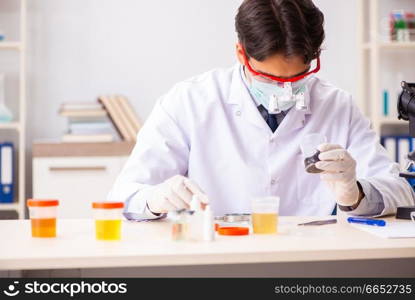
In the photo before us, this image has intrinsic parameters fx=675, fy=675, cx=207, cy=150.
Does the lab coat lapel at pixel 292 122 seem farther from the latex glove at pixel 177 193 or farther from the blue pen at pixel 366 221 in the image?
the latex glove at pixel 177 193

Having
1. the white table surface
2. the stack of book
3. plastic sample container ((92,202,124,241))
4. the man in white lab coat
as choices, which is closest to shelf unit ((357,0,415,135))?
the stack of book

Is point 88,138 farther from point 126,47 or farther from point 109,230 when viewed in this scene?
point 109,230

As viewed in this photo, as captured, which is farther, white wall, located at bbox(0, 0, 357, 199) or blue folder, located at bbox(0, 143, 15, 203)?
white wall, located at bbox(0, 0, 357, 199)

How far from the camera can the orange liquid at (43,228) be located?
1514 mm

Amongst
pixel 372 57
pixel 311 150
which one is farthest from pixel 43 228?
pixel 372 57

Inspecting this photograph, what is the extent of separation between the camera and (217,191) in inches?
80.3

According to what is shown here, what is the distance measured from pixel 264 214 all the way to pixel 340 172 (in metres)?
0.27

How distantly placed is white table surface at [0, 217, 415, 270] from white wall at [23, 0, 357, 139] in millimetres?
2654

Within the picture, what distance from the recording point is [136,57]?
13.7 feet

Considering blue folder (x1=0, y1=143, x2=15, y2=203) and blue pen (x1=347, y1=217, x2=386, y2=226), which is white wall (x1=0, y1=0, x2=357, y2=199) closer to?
blue folder (x1=0, y1=143, x2=15, y2=203)

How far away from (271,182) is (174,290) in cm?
80

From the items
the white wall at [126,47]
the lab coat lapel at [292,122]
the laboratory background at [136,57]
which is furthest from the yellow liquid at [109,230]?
the white wall at [126,47]

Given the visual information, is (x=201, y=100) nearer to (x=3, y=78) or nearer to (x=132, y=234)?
(x=132, y=234)

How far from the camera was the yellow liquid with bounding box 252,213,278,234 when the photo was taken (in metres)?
1.55
